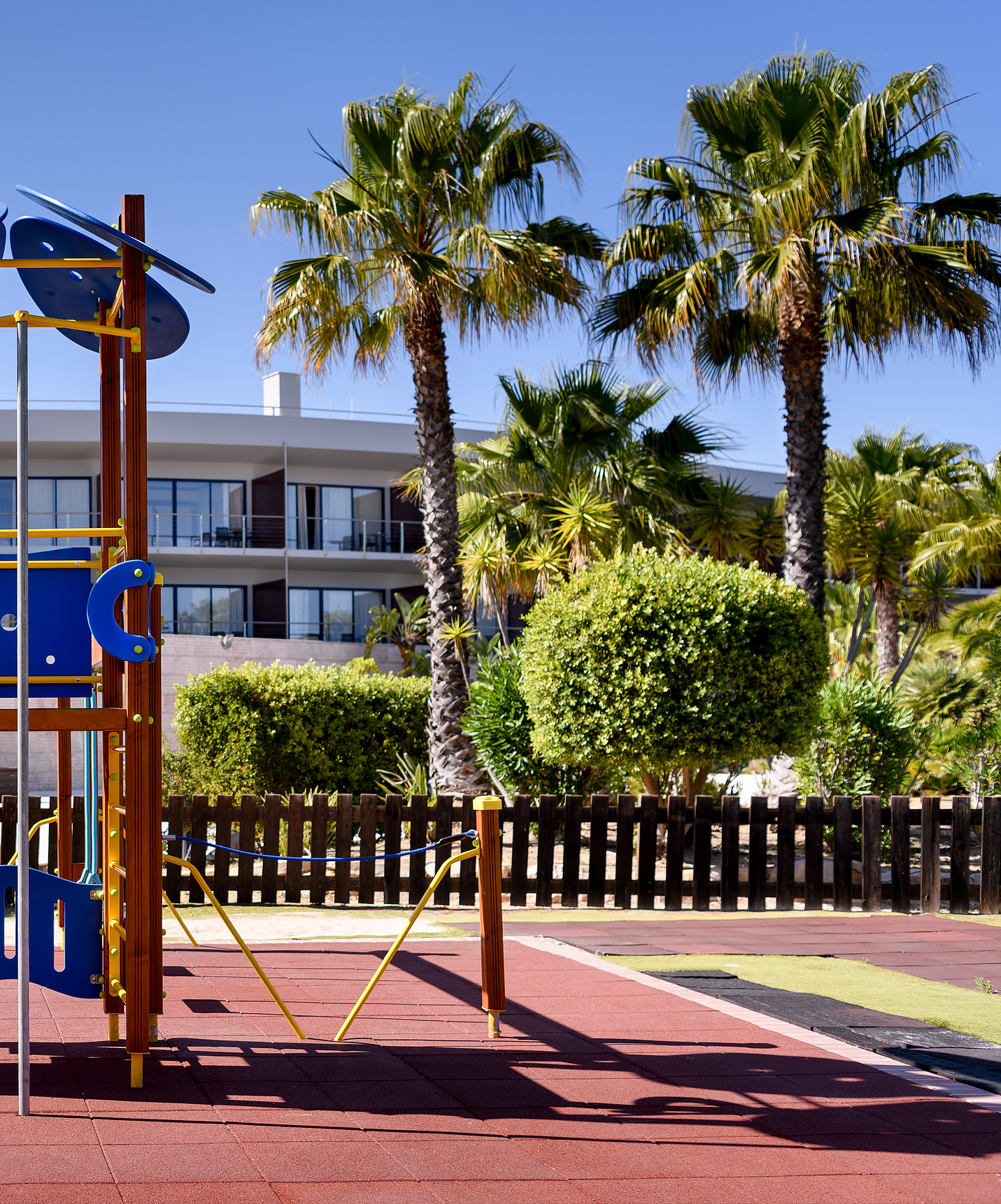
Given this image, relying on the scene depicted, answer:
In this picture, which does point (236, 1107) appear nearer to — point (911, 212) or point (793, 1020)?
point (793, 1020)

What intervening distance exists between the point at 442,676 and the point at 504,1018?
34.0ft

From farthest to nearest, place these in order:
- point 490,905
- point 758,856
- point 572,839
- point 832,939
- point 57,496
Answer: point 57,496 < point 758,856 < point 572,839 < point 832,939 < point 490,905

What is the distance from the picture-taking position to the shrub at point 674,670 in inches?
483

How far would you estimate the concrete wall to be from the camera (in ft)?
78.6

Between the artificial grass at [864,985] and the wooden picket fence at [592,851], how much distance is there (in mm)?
2474

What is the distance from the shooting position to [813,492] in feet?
54.0

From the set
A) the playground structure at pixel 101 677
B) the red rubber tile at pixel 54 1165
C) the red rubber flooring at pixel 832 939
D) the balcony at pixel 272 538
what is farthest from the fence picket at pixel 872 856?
the balcony at pixel 272 538

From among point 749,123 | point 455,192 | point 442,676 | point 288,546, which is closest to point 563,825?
point 442,676

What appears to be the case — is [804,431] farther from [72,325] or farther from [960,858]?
[72,325]

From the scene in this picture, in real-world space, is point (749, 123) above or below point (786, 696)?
above

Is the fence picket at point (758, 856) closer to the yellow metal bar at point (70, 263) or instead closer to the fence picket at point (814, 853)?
the fence picket at point (814, 853)

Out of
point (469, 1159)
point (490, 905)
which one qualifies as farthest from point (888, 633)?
point (469, 1159)

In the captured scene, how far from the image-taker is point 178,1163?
3.83 metres

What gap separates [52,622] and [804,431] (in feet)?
44.1
